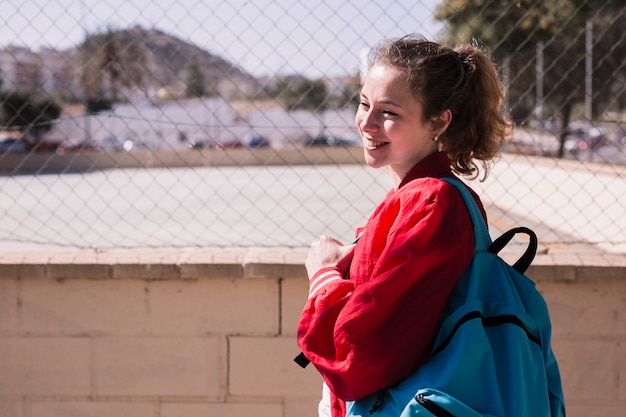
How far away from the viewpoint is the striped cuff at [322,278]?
1.69m

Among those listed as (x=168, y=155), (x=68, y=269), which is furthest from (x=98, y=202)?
(x=68, y=269)

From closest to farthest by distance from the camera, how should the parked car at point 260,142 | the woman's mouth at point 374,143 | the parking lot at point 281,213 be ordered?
the woman's mouth at point 374,143 < the parking lot at point 281,213 < the parked car at point 260,142

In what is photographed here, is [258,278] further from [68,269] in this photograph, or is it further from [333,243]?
[333,243]

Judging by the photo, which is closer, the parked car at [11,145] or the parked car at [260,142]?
the parked car at [11,145]

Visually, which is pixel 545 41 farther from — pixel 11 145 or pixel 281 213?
pixel 11 145

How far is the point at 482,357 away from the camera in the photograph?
1538 mm

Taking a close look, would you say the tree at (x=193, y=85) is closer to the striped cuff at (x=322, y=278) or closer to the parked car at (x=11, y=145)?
the parked car at (x=11, y=145)

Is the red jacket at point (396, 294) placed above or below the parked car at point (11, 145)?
below

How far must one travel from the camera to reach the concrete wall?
334 cm

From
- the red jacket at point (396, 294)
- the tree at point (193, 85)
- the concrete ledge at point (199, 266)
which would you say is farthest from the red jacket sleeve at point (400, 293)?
the tree at point (193, 85)

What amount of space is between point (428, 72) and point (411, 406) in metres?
0.75

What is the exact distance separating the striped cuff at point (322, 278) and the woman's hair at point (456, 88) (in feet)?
1.39

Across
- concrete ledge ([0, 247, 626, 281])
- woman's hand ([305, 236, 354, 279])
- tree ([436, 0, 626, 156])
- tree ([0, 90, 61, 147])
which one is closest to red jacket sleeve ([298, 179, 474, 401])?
woman's hand ([305, 236, 354, 279])

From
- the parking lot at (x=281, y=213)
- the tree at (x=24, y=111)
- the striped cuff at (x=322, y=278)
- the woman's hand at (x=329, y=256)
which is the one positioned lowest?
the parking lot at (x=281, y=213)
